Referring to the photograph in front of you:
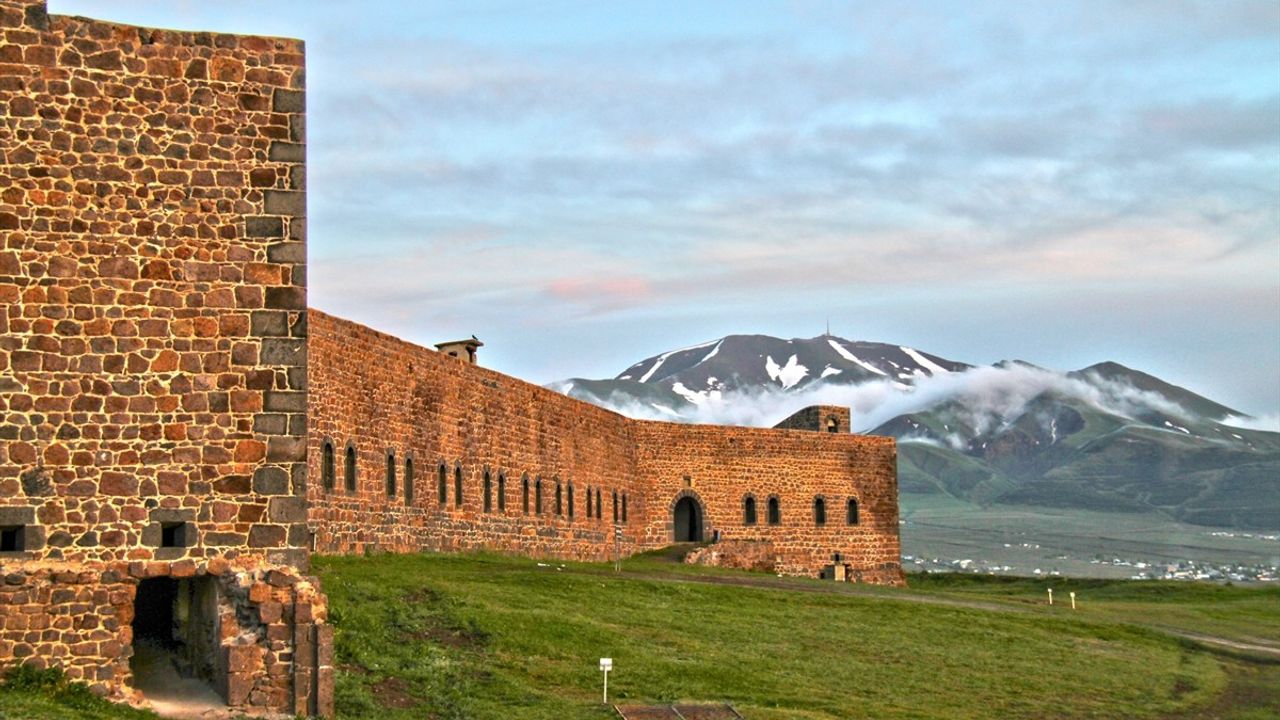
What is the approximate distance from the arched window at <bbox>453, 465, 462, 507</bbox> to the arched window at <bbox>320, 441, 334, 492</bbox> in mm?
7446

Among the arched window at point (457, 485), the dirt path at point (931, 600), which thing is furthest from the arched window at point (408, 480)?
the dirt path at point (931, 600)

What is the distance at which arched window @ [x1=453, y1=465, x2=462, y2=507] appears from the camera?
141 feet

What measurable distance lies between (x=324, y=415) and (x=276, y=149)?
15.2m

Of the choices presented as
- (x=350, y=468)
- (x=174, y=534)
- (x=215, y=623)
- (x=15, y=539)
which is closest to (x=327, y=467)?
(x=350, y=468)

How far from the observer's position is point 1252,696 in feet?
103

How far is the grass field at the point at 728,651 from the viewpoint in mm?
23750

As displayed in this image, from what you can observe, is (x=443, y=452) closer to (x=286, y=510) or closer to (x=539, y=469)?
(x=539, y=469)

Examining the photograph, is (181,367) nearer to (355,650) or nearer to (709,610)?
(355,650)

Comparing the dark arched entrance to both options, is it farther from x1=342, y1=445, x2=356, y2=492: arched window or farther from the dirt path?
x1=342, y1=445, x2=356, y2=492: arched window

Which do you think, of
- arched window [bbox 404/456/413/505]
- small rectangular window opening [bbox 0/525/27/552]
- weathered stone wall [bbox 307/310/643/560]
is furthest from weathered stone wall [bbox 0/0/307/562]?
arched window [bbox 404/456/413/505]

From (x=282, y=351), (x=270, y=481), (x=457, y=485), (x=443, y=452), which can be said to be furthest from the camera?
(x=457, y=485)

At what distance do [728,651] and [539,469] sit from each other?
20.8 meters

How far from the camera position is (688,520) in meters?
63.2

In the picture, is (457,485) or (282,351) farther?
(457,485)
